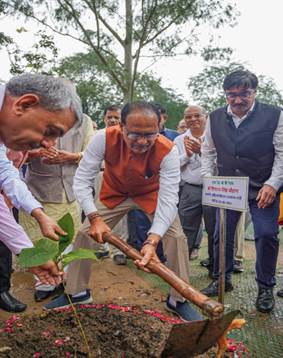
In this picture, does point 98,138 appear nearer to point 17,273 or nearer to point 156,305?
point 156,305

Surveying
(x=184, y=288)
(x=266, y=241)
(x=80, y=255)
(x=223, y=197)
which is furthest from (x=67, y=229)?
(x=266, y=241)

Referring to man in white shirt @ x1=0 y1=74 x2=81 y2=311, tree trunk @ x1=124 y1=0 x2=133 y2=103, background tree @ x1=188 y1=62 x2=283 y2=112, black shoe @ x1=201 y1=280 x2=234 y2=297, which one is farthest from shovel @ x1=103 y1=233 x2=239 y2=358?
background tree @ x1=188 y1=62 x2=283 y2=112

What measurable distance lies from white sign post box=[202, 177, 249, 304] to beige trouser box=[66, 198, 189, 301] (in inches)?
10.5

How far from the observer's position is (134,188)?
277 centimetres

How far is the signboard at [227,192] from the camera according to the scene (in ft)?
7.85

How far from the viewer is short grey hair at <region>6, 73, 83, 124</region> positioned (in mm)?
1443

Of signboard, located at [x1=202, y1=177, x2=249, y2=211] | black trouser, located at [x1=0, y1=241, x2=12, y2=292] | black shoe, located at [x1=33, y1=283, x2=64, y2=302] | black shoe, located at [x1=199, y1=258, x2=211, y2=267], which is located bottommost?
black shoe, located at [x1=199, y1=258, x2=211, y2=267]

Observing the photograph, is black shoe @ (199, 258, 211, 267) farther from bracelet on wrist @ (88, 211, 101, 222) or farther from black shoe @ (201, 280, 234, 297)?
bracelet on wrist @ (88, 211, 101, 222)

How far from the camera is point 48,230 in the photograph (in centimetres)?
205

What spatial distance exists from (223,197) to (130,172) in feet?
2.19

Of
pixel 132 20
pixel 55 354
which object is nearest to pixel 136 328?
pixel 55 354

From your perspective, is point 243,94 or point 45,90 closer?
point 45,90

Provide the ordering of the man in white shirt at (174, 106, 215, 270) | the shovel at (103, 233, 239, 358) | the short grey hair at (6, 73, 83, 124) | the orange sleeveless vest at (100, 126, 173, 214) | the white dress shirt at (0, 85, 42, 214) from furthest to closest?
the man in white shirt at (174, 106, 215, 270) < the orange sleeveless vest at (100, 126, 173, 214) < the white dress shirt at (0, 85, 42, 214) < the shovel at (103, 233, 239, 358) < the short grey hair at (6, 73, 83, 124)

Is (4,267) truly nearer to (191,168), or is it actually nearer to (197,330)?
(197,330)
